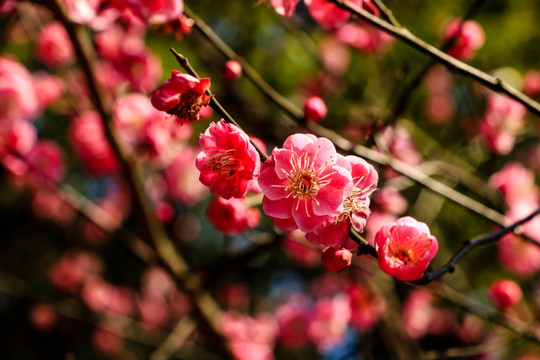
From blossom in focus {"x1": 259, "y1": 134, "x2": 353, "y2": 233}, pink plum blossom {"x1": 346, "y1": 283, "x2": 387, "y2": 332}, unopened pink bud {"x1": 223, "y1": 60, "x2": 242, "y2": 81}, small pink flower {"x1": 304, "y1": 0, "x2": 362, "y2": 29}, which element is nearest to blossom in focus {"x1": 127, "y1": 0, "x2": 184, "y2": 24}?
unopened pink bud {"x1": 223, "y1": 60, "x2": 242, "y2": 81}

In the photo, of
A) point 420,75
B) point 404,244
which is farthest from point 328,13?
point 404,244

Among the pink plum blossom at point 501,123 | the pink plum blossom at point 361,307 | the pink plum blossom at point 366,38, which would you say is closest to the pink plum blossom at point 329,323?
the pink plum blossom at point 361,307

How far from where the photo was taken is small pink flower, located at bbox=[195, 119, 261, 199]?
3.19ft

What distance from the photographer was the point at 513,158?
11.7ft

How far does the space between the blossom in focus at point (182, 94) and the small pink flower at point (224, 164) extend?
0.05 meters

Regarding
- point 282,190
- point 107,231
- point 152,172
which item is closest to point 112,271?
point 152,172

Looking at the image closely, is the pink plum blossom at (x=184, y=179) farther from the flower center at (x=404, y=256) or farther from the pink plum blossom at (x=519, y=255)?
the flower center at (x=404, y=256)

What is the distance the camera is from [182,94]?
94 centimetres

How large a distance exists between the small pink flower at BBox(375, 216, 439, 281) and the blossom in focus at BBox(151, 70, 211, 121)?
446 millimetres

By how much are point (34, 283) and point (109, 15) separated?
10.4 ft

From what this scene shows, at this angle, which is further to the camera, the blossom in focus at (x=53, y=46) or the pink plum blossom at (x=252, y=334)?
the pink plum blossom at (x=252, y=334)

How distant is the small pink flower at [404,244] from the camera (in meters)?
0.96

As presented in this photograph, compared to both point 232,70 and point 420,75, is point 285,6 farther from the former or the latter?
point 420,75

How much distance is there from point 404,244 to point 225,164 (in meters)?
0.41
